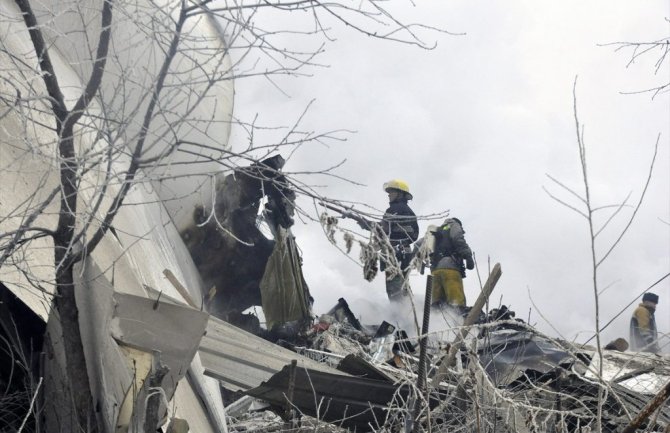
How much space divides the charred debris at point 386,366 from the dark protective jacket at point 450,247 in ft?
1.85

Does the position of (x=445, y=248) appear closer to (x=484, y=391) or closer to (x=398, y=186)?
(x=398, y=186)

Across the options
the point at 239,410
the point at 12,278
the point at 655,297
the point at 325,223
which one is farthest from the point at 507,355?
the point at 655,297

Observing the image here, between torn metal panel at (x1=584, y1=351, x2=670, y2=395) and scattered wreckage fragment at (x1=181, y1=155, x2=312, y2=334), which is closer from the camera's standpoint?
torn metal panel at (x1=584, y1=351, x2=670, y2=395)

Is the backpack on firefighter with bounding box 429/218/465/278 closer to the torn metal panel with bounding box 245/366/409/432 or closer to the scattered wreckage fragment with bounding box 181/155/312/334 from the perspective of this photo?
the scattered wreckage fragment with bounding box 181/155/312/334

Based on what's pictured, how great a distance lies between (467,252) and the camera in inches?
362

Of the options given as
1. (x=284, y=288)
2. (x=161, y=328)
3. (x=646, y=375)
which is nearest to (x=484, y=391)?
(x=161, y=328)

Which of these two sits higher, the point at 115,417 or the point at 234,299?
the point at 234,299

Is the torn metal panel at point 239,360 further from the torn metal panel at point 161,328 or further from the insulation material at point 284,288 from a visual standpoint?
the insulation material at point 284,288

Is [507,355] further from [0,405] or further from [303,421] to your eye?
[0,405]

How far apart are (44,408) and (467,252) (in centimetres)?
589

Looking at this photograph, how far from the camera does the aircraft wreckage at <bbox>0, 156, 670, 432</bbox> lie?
3.68 m

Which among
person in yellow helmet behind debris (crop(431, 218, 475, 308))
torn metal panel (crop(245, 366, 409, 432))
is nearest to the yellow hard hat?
person in yellow helmet behind debris (crop(431, 218, 475, 308))

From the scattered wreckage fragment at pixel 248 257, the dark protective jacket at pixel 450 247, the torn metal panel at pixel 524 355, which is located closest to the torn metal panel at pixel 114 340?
the torn metal panel at pixel 524 355

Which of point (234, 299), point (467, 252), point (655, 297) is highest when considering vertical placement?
point (655, 297)
